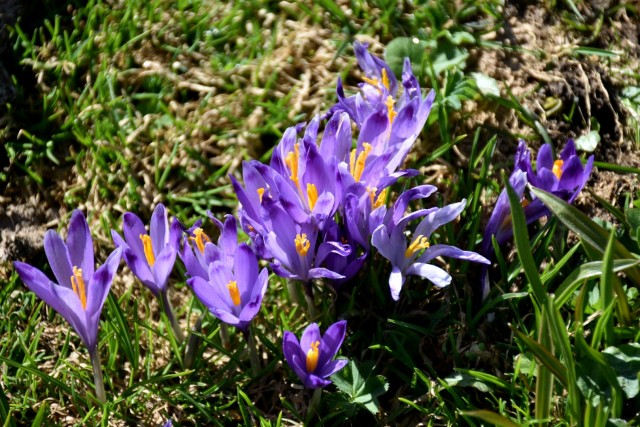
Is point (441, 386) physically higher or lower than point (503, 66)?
lower

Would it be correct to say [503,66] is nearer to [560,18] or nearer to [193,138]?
[560,18]

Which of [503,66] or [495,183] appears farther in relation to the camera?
[503,66]

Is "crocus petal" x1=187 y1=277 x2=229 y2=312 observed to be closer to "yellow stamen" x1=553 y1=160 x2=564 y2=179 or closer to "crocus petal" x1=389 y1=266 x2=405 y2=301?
"crocus petal" x1=389 y1=266 x2=405 y2=301

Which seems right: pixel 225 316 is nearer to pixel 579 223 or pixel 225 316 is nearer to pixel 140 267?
pixel 140 267

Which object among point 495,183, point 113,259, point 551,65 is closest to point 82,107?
point 113,259

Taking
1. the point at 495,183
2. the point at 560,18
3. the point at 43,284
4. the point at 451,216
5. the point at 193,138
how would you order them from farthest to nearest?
the point at 560,18 < the point at 193,138 < the point at 495,183 < the point at 451,216 < the point at 43,284

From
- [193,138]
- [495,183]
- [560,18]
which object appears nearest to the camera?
[495,183]

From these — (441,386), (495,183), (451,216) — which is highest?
(451,216)

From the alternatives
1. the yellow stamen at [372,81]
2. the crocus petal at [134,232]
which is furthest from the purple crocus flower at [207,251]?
the yellow stamen at [372,81]
